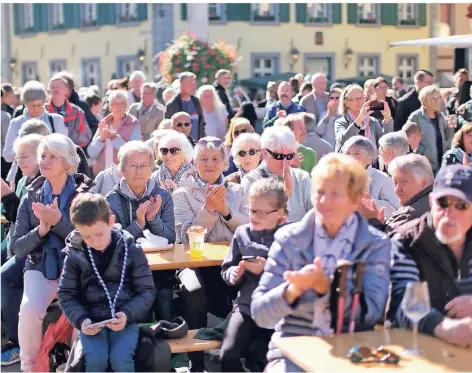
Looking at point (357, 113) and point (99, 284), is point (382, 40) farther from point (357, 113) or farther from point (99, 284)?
point (99, 284)

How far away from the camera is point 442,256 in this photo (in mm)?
3982

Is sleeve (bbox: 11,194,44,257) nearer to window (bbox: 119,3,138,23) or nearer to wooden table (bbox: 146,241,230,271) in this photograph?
wooden table (bbox: 146,241,230,271)

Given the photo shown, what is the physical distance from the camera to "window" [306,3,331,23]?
31.2 metres

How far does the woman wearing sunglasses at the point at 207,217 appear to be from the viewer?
232 inches

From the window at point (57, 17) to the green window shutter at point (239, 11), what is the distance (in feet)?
21.3

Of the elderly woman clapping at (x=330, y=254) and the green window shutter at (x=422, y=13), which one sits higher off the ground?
the green window shutter at (x=422, y=13)

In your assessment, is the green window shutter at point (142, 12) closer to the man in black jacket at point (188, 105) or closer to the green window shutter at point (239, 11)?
the green window shutter at point (239, 11)

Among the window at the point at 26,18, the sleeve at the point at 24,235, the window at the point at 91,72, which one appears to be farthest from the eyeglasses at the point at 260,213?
the window at the point at 26,18

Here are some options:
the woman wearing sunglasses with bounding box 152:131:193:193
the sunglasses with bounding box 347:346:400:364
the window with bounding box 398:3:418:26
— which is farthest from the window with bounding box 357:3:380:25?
the sunglasses with bounding box 347:346:400:364

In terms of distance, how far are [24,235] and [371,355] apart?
113 inches

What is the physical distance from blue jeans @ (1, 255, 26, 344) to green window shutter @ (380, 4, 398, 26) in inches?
1063

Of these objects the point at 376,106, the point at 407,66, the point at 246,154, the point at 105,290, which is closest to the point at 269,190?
the point at 105,290

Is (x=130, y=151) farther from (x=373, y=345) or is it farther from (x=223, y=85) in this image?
(x=223, y=85)

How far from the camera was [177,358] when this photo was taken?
5.50 metres
